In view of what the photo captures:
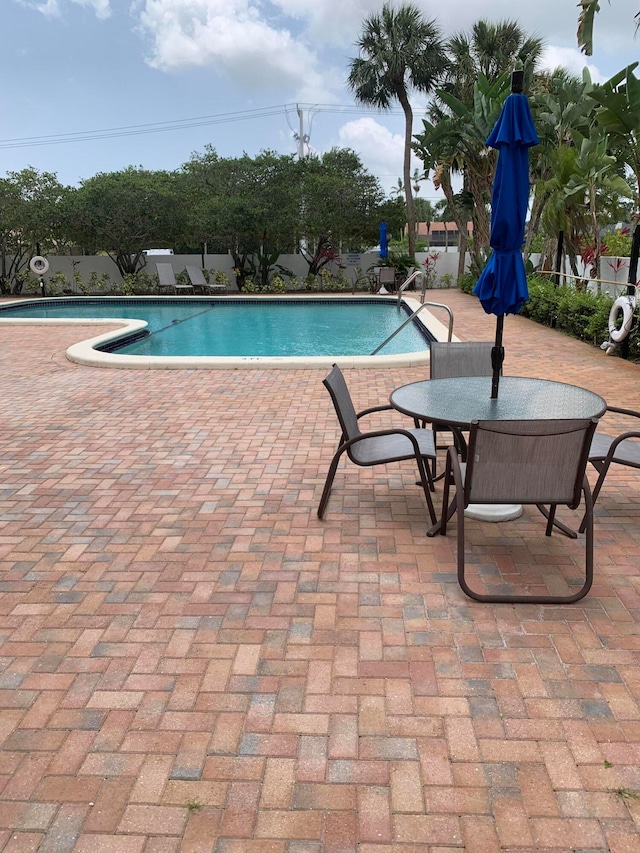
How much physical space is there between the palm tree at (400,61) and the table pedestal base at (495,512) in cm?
2088

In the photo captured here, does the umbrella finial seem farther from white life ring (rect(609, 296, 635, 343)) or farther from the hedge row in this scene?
the hedge row

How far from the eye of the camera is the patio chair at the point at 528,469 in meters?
2.80

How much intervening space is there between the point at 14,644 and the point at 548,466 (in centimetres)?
253

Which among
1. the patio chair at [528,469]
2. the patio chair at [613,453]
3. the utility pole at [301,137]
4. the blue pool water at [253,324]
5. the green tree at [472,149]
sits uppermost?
the utility pole at [301,137]

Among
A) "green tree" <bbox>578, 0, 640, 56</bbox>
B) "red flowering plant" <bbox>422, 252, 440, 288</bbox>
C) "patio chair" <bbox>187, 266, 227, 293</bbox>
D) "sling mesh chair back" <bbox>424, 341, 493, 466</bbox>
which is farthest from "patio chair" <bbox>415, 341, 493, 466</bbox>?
"red flowering plant" <bbox>422, 252, 440, 288</bbox>

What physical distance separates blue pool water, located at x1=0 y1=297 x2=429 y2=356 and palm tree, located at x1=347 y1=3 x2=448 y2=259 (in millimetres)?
6920

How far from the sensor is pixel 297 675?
236cm

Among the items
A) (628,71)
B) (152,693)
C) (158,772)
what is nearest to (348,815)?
(158,772)

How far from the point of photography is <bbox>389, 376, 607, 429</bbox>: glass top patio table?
3383 millimetres

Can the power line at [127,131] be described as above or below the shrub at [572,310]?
above

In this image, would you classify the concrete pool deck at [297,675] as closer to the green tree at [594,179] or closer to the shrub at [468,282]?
the green tree at [594,179]

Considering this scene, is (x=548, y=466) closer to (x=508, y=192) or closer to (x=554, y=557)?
(x=554, y=557)

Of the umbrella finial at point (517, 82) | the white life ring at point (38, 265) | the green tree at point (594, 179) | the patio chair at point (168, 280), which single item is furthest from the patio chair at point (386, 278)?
the umbrella finial at point (517, 82)

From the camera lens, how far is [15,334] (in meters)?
12.5
